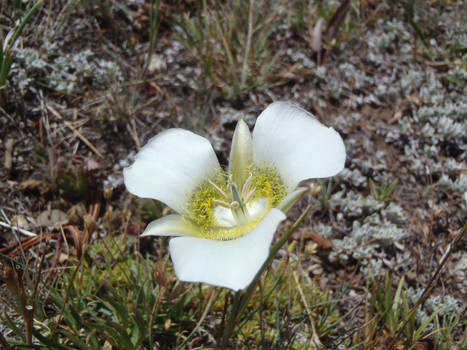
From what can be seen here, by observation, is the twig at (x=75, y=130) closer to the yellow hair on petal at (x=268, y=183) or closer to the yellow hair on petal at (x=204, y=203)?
the yellow hair on petal at (x=204, y=203)

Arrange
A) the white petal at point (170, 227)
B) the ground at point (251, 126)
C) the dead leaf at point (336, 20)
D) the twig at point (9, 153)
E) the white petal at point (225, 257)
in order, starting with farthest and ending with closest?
the dead leaf at point (336, 20) < the twig at point (9, 153) < the ground at point (251, 126) < the white petal at point (170, 227) < the white petal at point (225, 257)

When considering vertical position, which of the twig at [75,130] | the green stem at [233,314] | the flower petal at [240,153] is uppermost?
the flower petal at [240,153]

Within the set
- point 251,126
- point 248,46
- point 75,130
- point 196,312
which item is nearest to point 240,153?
point 196,312

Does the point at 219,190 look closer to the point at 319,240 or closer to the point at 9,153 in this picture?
the point at 319,240

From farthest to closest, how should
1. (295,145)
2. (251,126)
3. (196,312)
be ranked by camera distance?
(251,126)
(196,312)
(295,145)

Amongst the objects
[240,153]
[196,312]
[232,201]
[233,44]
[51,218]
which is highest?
[233,44]

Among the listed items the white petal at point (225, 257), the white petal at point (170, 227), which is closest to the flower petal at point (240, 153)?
the white petal at point (170, 227)

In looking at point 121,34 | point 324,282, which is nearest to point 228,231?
point 324,282
